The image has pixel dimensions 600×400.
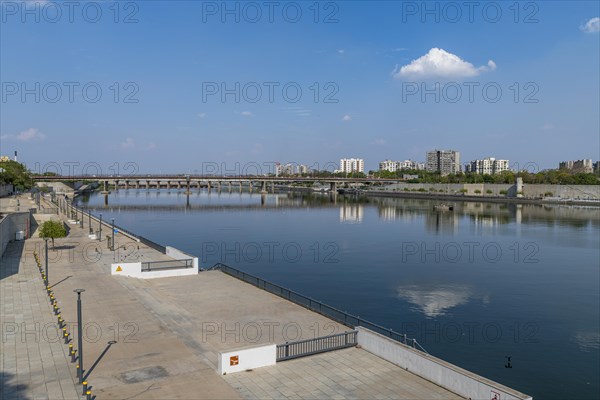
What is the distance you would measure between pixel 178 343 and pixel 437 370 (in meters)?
9.16

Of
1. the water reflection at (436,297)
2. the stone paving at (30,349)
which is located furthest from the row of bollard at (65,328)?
the water reflection at (436,297)

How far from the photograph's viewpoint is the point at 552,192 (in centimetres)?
14438

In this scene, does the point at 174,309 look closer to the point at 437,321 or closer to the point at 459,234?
the point at 437,321

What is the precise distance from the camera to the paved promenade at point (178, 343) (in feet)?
43.0

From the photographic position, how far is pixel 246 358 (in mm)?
14398

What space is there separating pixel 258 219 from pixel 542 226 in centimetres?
5152

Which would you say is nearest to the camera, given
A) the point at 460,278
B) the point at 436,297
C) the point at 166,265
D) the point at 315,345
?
the point at 315,345

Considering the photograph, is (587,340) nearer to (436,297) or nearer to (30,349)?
(436,297)

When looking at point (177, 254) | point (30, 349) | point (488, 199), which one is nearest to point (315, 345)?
point (30, 349)

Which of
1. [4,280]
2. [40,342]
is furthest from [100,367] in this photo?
[4,280]

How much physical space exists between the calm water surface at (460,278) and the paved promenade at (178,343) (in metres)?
8.11

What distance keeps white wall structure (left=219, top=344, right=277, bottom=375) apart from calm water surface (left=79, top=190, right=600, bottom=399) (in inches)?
429

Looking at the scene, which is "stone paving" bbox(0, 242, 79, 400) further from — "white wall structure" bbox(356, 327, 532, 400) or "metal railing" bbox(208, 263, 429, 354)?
"metal railing" bbox(208, 263, 429, 354)

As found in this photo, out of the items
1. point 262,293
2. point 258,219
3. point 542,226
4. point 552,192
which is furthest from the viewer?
point 552,192
